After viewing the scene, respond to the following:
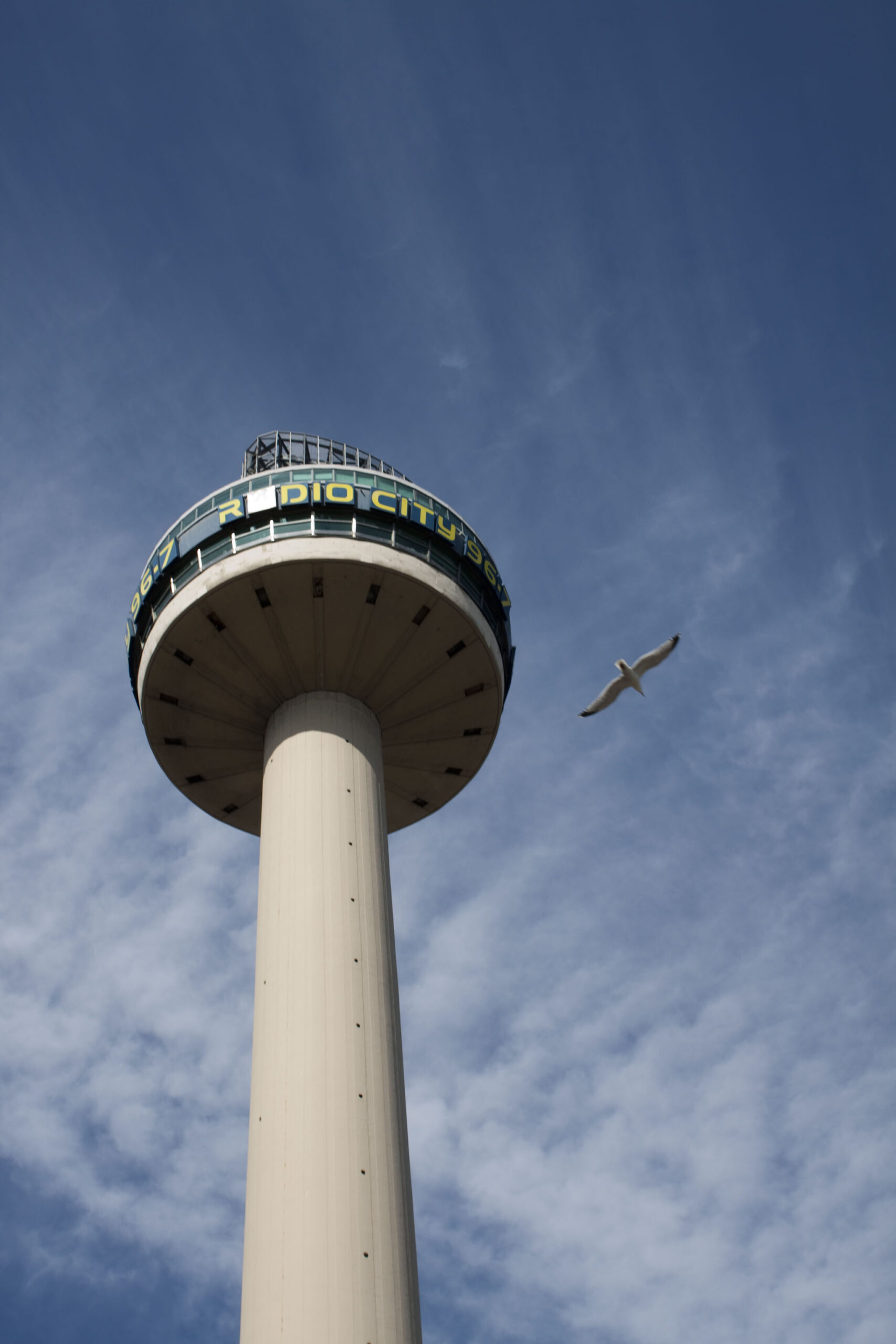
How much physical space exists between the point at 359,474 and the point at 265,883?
47.7 feet

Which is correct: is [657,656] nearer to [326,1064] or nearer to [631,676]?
[631,676]

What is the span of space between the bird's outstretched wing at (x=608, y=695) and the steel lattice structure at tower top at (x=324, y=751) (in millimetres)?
4196

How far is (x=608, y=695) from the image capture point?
38688 millimetres

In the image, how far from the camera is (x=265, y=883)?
115 ft

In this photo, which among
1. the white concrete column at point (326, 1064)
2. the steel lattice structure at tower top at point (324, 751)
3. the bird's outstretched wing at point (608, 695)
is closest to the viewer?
the white concrete column at point (326, 1064)

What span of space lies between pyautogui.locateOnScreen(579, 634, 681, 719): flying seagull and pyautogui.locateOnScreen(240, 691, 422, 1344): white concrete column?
7.85m

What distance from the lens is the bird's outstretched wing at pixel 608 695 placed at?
38.2m

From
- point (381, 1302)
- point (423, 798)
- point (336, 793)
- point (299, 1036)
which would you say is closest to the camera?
point (381, 1302)

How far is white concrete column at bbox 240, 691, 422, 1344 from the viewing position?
2678 centimetres

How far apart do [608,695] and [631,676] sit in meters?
1.00

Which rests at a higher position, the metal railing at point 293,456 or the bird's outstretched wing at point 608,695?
the metal railing at point 293,456

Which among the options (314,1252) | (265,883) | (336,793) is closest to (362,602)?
(336,793)

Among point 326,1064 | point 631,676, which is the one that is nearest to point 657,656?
point 631,676

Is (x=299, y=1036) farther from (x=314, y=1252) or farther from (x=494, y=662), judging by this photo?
(x=494, y=662)
